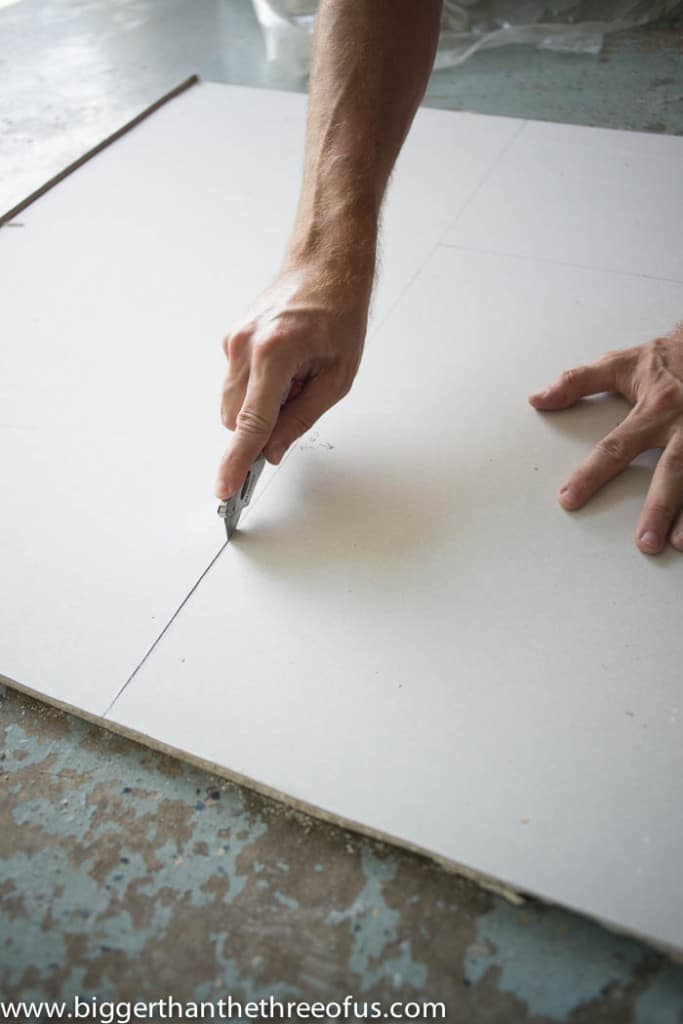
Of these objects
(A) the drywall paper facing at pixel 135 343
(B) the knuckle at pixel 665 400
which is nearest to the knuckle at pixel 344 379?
(A) the drywall paper facing at pixel 135 343

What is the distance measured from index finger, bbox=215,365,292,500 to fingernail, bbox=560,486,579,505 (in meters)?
0.49

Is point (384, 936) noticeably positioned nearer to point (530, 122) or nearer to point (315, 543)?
point (315, 543)

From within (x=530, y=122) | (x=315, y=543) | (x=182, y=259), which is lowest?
(x=315, y=543)

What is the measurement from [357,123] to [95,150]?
1375 mm

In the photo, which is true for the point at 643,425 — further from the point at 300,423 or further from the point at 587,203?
the point at 587,203

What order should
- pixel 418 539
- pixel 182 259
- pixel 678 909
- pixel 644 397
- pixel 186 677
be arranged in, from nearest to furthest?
1. pixel 678 909
2. pixel 186 677
3. pixel 418 539
4. pixel 644 397
5. pixel 182 259

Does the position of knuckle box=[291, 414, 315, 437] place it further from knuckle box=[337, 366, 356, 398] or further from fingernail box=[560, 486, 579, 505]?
fingernail box=[560, 486, 579, 505]

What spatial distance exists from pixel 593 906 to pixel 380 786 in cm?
27

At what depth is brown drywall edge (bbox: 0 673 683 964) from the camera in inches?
33.7

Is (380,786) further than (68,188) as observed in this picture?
No

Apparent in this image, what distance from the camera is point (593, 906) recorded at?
0.86 meters

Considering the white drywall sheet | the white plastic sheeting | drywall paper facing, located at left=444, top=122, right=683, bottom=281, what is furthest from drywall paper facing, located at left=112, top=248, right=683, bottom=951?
the white plastic sheeting

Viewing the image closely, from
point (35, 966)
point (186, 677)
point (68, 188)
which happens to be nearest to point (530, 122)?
point (68, 188)

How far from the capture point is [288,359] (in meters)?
1.16
